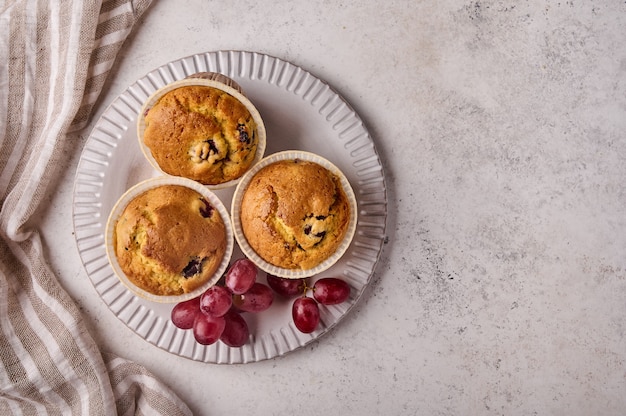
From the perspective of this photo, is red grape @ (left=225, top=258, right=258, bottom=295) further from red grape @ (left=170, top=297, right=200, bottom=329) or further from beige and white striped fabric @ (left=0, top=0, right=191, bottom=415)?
beige and white striped fabric @ (left=0, top=0, right=191, bottom=415)

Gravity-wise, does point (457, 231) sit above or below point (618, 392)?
above

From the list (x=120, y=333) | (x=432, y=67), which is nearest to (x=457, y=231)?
(x=432, y=67)

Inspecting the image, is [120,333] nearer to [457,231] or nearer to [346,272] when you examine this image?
[346,272]

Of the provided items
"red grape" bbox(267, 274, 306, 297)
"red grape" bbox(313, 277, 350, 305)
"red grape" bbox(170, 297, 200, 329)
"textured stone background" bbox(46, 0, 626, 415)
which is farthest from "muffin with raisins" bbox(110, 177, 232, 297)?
"textured stone background" bbox(46, 0, 626, 415)

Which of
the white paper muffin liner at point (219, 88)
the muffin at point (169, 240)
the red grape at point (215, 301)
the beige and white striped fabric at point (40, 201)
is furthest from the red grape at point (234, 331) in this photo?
the white paper muffin liner at point (219, 88)

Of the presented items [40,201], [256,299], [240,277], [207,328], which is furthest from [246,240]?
[40,201]

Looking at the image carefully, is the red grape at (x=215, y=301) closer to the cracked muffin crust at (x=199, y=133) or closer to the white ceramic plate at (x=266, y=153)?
the white ceramic plate at (x=266, y=153)
